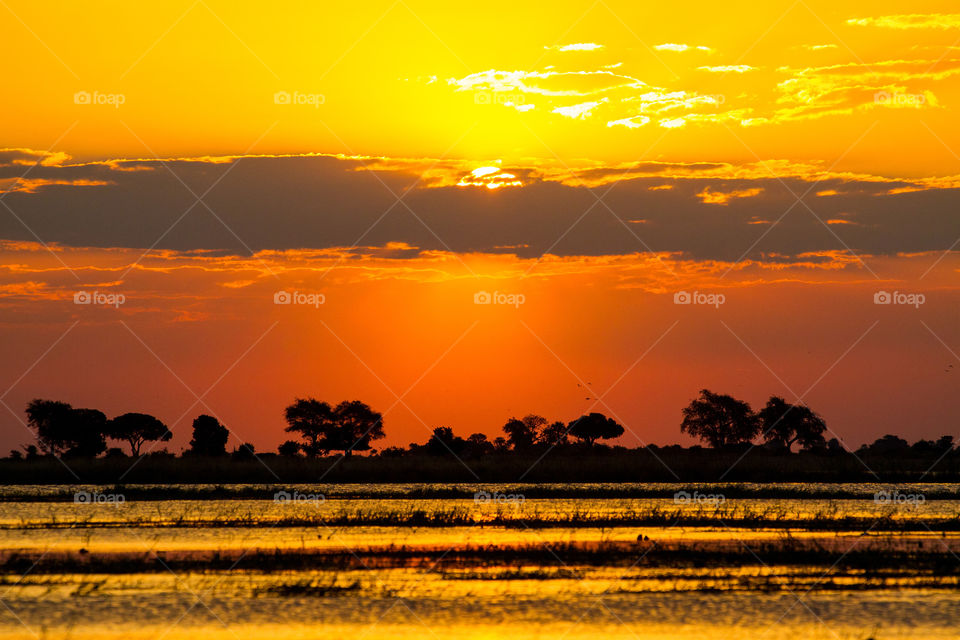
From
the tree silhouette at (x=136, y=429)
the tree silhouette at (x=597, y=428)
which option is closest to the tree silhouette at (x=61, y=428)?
the tree silhouette at (x=136, y=429)

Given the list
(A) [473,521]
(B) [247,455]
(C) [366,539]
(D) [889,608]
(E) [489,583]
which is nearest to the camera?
(D) [889,608]

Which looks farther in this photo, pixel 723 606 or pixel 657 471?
pixel 657 471

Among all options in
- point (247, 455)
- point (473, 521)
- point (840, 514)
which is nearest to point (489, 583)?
point (473, 521)

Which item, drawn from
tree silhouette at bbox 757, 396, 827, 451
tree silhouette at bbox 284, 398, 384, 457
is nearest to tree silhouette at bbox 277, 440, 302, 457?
tree silhouette at bbox 284, 398, 384, 457

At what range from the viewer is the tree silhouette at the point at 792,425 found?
167 meters

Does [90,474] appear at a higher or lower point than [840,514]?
higher

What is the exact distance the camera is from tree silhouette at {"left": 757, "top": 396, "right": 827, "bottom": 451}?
16725 centimetres

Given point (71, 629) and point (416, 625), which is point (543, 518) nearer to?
point (416, 625)

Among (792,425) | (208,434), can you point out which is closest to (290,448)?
(208,434)

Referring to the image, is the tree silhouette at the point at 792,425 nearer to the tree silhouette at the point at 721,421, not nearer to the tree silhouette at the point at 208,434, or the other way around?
the tree silhouette at the point at 721,421

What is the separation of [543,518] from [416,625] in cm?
2147

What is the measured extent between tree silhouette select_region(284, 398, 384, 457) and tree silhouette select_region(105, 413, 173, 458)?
17791 mm

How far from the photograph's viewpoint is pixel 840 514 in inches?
1939

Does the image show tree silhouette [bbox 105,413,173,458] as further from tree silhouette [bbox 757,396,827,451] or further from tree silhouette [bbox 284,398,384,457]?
tree silhouette [bbox 757,396,827,451]
